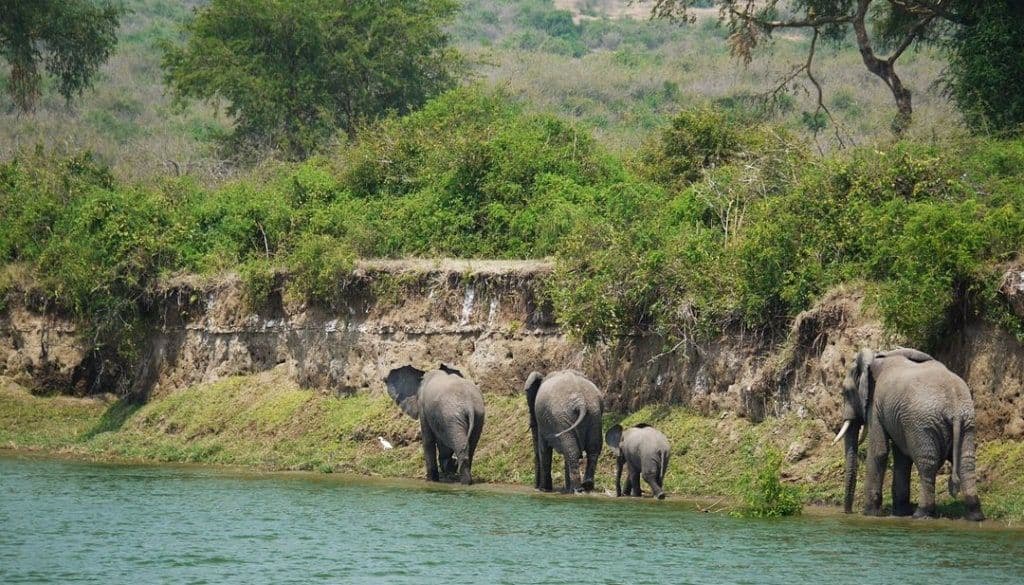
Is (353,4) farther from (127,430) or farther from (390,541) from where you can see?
(390,541)

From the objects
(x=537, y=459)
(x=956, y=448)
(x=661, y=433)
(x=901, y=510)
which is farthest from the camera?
(x=537, y=459)

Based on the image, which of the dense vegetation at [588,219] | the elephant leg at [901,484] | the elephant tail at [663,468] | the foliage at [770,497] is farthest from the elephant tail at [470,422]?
the elephant leg at [901,484]

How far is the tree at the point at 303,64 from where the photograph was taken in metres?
43.6

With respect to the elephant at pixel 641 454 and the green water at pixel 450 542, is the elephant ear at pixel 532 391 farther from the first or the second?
the elephant at pixel 641 454

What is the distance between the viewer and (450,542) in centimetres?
1838

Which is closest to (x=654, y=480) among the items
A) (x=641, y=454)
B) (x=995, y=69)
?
(x=641, y=454)

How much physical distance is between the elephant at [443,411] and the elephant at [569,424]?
1365mm

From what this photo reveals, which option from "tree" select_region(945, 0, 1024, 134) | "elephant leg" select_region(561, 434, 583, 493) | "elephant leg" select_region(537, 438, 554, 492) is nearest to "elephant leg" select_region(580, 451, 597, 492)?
"elephant leg" select_region(561, 434, 583, 493)

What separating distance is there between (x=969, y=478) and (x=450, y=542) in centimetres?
560

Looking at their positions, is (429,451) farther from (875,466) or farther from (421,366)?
(875,466)

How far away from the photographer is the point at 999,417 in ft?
64.8

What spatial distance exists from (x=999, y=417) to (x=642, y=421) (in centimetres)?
613

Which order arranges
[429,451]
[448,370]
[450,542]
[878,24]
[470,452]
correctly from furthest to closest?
[878,24] → [448,370] → [429,451] → [470,452] → [450,542]

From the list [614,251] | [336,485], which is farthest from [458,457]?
[614,251]
